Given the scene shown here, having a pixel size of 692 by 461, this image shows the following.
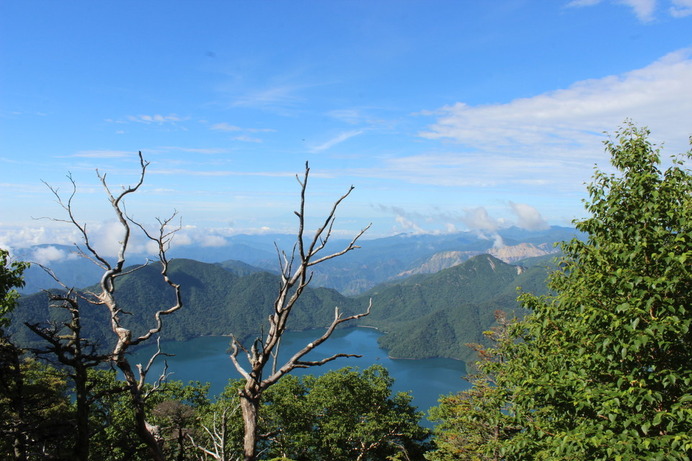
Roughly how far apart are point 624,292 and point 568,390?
6.43 ft

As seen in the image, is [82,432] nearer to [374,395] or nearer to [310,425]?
[310,425]

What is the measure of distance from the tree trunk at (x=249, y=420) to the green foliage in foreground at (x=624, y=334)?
473cm

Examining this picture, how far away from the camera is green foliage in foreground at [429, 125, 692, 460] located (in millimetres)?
5746

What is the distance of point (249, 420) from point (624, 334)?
5773 millimetres

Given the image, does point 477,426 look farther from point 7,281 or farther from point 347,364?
point 347,364

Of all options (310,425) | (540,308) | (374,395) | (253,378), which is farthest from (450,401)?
(253,378)

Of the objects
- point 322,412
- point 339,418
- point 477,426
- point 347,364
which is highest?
point 477,426

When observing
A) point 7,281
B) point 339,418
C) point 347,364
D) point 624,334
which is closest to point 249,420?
point 624,334

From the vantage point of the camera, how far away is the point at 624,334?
6.23m

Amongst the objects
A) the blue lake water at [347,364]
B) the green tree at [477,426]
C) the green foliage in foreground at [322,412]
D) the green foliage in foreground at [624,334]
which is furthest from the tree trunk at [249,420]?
the blue lake water at [347,364]

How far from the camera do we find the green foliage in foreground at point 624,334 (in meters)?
5.75

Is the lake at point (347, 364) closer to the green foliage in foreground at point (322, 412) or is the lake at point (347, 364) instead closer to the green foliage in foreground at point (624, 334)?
the green foliage in foreground at point (322, 412)

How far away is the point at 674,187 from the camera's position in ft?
23.0

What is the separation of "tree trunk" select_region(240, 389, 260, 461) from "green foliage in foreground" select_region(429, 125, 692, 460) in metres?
4.73
